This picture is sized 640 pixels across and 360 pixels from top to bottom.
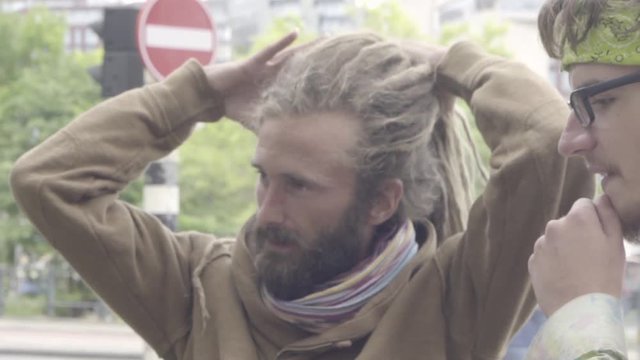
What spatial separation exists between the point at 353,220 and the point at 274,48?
1.69 feet

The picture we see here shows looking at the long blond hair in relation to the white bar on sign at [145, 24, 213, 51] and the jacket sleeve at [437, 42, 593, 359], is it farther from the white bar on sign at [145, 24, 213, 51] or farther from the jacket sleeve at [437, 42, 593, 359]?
the white bar on sign at [145, 24, 213, 51]

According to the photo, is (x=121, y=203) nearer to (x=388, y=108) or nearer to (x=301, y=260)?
(x=301, y=260)

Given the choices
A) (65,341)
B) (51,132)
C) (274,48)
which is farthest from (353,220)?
(51,132)

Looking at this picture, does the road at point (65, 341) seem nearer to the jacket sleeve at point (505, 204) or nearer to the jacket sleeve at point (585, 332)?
the jacket sleeve at point (505, 204)

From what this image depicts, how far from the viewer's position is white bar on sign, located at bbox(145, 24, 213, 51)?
591 centimetres

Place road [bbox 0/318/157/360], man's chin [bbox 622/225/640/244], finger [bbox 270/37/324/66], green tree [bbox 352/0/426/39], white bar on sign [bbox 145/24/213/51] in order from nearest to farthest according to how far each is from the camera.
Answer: man's chin [bbox 622/225/640/244], finger [bbox 270/37/324/66], white bar on sign [bbox 145/24/213/51], road [bbox 0/318/157/360], green tree [bbox 352/0/426/39]

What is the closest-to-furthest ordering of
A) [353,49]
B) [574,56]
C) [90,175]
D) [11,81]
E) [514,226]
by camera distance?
1. [574,56]
2. [514,226]
3. [353,49]
4. [90,175]
5. [11,81]

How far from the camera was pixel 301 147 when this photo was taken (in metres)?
2.42

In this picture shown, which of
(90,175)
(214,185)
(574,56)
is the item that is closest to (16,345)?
(214,185)

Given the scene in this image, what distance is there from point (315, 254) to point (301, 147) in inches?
8.1

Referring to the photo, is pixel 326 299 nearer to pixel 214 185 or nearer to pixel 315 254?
pixel 315 254

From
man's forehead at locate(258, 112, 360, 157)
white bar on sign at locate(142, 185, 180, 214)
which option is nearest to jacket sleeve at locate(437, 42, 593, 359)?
man's forehead at locate(258, 112, 360, 157)

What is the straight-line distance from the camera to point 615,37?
5.30 feet

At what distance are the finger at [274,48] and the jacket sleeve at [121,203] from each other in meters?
0.13
